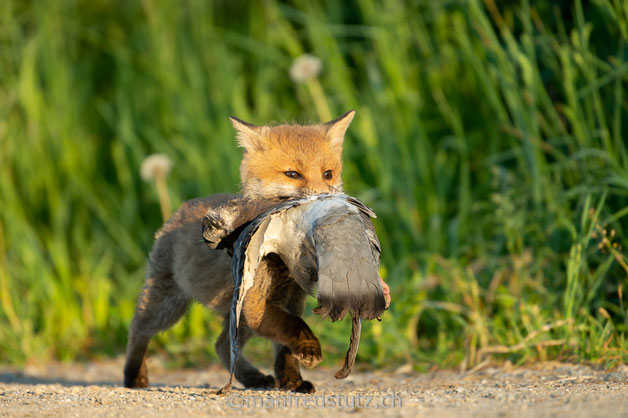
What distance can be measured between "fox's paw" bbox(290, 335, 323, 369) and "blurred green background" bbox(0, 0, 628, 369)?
1.43m

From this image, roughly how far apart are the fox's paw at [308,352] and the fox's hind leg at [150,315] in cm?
123

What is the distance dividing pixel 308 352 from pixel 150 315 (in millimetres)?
1483

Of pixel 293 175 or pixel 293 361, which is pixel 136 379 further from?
pixel 293 175

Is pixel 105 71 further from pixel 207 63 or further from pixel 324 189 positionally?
pixel 324 189

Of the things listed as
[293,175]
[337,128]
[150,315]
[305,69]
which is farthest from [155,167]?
[293,175]

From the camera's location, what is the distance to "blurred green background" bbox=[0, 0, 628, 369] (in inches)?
183

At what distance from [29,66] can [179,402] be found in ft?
15.4

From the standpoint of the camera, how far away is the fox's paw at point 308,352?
3.32 metres

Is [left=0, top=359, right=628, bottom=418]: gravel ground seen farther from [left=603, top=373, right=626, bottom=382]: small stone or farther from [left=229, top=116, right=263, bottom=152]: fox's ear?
[left=229, top=116, right=263, bottom=152]: fox's ear

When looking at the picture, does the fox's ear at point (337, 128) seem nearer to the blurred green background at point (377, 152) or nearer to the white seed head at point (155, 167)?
the blurred green background at point (377, 152)

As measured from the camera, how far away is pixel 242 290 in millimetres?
3115

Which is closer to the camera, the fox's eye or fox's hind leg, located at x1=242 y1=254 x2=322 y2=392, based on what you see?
fox's hind leg, located at x1=242 y1=254 x2=322 y2=392

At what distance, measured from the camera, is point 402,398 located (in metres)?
3.19

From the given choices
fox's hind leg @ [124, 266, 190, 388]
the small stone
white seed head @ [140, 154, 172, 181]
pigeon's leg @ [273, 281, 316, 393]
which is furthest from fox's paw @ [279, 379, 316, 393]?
white seed head @ [140, 154, 172, 181]
